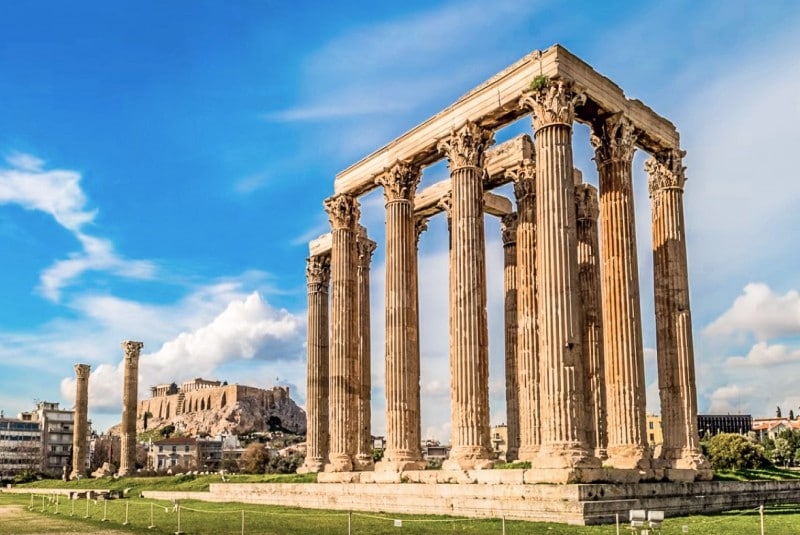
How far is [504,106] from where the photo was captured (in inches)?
1305

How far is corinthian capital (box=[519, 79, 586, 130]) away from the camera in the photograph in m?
30.0

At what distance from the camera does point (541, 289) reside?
28594mm

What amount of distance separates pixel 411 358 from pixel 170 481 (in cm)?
3772

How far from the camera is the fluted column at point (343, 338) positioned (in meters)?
41.3

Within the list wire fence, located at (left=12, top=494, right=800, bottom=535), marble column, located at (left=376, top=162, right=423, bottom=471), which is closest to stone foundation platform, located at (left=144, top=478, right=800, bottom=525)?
wire fence, located at (left=12, top=494, right=800, bottom=535)

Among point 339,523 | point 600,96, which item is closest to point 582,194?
point 600,96

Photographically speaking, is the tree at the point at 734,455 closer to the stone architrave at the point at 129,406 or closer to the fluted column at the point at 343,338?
the fluted column at the point at 343,338

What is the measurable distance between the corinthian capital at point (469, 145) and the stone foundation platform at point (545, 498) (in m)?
13.0

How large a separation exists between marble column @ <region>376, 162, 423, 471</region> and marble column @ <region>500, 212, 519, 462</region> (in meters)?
6.03

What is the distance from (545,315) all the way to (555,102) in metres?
8.12

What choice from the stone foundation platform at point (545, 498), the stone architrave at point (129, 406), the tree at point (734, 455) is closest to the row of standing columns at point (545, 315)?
the stone foundation platform at point (545, 498)

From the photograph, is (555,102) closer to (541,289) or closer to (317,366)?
(541,289)

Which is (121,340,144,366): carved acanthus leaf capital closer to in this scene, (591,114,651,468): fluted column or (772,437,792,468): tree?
(591,114,651,468): fluted column

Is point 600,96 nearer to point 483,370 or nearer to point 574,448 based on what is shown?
point 483,370
